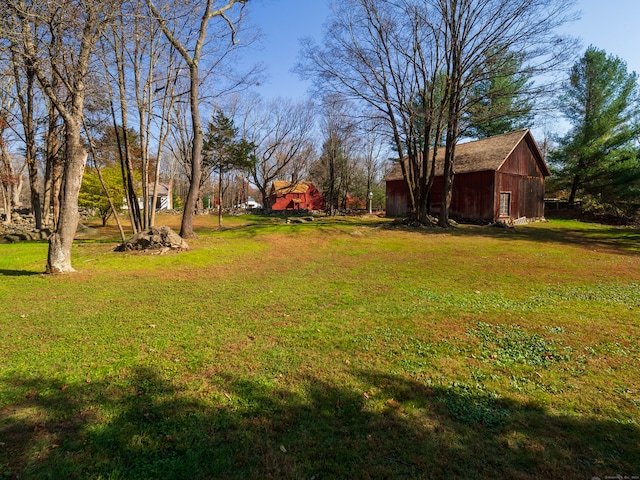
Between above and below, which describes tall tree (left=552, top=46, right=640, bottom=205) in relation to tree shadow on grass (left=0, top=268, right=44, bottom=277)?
above

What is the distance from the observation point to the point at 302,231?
1819cm

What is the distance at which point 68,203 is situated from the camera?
7668mm

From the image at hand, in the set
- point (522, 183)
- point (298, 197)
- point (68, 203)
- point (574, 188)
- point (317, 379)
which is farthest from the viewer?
point (298, 197)

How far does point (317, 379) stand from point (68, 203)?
7515 mm

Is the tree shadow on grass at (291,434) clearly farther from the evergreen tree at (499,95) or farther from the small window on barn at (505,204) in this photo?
the small window on barn at (505,204)

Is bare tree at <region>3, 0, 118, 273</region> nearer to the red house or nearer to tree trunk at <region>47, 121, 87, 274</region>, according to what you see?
tree trunk at <region>47, 121, 87, 274</region>

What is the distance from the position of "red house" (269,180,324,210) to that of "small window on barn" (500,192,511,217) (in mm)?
29702

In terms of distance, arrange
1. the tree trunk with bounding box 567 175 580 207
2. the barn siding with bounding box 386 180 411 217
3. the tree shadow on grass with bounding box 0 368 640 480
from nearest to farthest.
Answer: the tree shadow on grass with bounding box 0 368 640 480
the tree trunk with bounding box 567 175 580 207
the barn siding with bounding box 386 180 411 217

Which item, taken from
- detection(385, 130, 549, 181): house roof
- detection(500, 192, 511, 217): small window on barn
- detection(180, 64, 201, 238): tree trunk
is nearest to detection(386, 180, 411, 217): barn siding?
detection(385, 130, 549, 181): house roof

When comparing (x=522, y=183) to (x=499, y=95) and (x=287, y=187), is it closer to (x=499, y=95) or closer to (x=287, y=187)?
(x=499, y=95)

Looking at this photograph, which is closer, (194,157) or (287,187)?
(194,157)

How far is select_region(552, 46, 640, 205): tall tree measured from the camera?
2548 centimetres

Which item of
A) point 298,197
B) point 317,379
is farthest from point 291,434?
point 298,197

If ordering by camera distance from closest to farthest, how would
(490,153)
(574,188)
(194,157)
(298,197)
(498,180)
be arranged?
(194,157)
(498,180)
(490,153)
(574,188)
(298,197)
